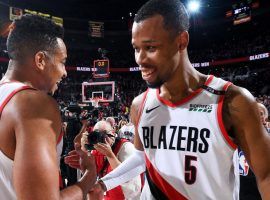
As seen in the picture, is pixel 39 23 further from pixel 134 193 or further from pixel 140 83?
pixel 140 83

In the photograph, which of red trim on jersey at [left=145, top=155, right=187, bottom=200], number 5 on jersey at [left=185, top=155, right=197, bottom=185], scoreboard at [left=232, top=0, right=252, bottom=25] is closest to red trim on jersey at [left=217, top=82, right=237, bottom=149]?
number 5 on jersey at [left=185, top=155, right=197, bottom=185]

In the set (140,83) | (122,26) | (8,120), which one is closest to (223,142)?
(8,120)

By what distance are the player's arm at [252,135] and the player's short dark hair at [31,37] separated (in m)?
1.09

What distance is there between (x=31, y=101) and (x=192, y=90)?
1030 mm

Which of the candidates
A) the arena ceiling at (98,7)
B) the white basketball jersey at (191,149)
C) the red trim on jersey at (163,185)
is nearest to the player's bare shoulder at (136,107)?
the white basketball jersey at (191,149)

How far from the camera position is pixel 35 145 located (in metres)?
1.37

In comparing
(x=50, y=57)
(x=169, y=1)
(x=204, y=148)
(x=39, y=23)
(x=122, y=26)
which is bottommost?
(x=204, y=148)

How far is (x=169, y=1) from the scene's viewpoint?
213 centimetres

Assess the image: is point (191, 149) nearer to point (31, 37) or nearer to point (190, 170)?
point (190, 170)

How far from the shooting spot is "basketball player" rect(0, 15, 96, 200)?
1.35 metres

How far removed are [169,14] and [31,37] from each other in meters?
0.87

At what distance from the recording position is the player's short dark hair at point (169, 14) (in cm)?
204

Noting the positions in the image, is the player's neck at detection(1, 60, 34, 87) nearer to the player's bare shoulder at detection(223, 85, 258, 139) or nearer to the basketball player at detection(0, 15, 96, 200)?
the basketball player at detection(0, 15, 96, 200)

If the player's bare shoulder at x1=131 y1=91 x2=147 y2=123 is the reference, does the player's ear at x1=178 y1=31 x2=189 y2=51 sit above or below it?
above
